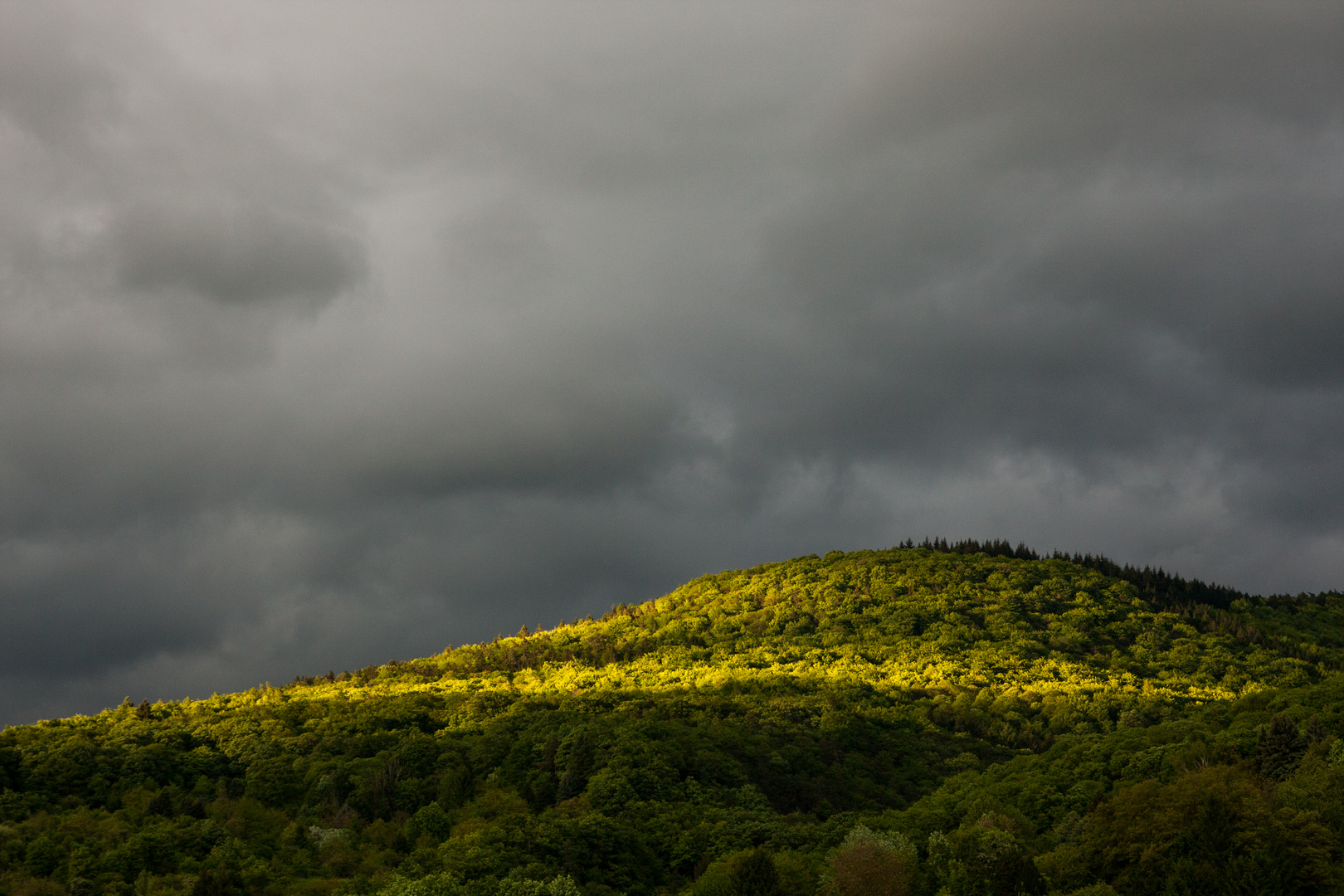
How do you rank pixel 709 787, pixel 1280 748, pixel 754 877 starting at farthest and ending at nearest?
pixel 709 787, pixel 1280 748, pixel 754 877

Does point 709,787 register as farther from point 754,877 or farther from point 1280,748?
point 1280,748

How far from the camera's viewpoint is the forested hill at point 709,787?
246 feet

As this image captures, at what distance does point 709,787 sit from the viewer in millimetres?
123500

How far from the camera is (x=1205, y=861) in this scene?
66.2 meters

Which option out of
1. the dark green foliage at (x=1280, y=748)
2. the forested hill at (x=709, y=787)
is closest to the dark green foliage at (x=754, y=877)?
the forested hill at (x=709, y=787)

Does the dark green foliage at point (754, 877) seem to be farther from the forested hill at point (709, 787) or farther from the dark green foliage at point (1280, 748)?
the dark green foliage at point (1280, 748)

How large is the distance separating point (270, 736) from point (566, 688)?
54.1 meters

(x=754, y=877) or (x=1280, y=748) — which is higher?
(x=1280, y=748)

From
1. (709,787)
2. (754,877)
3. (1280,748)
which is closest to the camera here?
(754,877)

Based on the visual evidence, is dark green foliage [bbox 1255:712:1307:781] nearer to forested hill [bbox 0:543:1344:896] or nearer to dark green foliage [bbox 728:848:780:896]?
forested hill [bbox 0:543:1344:896]

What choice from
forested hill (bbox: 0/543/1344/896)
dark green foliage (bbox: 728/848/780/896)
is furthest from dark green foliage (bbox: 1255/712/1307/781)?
dark green foliage (bbox: 728/848/780/896)

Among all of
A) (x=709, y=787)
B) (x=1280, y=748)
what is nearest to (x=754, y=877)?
(x=709, y=787)

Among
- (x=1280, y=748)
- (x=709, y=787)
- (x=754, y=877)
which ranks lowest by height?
(x=754, y=877)

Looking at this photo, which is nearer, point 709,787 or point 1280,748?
point 1280,748
